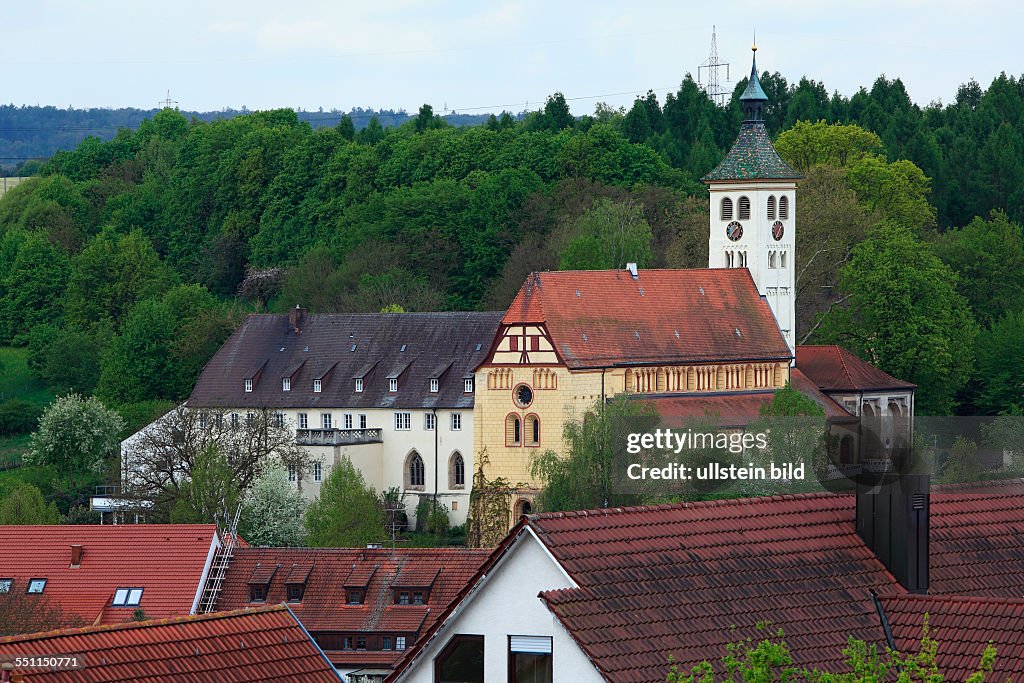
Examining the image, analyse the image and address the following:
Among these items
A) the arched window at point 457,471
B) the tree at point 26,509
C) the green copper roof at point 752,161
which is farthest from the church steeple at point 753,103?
the tree at point 26,509

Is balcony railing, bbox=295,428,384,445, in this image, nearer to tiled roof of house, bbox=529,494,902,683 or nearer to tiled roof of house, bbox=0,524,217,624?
tiled roof of house, bbox=0,524,217,624

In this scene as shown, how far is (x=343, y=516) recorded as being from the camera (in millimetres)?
83812

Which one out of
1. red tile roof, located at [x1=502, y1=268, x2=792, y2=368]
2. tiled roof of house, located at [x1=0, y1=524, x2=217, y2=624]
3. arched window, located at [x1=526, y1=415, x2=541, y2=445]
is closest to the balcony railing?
arched window, located at [x1=526, y1=415, x2=541, y2=445]

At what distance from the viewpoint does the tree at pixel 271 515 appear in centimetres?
8475

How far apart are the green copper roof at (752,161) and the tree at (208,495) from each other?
24.7 metres

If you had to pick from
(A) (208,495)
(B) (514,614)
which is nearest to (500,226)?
(A) (208,495)

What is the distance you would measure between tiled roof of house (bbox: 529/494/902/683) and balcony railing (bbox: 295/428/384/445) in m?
71.3

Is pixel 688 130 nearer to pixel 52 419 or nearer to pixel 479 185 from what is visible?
pixel 479 185

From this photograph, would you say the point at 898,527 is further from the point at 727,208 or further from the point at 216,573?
the point at 727,208

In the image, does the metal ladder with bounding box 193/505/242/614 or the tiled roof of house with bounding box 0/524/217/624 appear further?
the metal ladder with bounding box 193/505/242/614

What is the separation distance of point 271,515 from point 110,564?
1955 cm

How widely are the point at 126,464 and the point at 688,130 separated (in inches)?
2670

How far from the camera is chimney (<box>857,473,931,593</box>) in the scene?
27125 millimetres

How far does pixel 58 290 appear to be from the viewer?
149m
